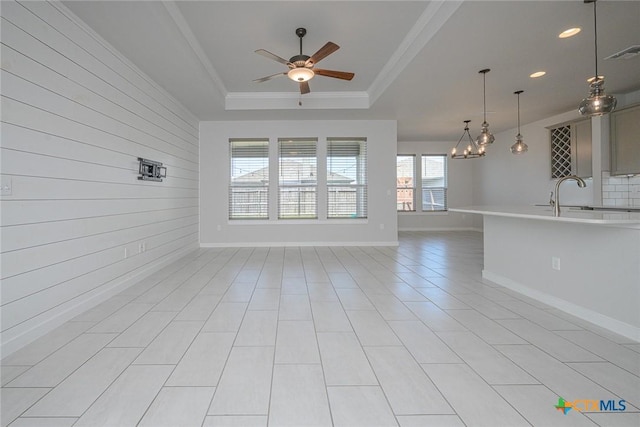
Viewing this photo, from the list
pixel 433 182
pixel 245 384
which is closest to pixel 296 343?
pixel 245 384

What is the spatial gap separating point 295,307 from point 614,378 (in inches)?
91.1

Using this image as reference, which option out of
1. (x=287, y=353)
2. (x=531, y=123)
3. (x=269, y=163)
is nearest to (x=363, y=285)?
(x=287, y=353)

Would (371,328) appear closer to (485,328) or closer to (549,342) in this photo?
(485,328)

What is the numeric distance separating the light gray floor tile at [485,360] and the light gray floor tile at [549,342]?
0.39 meters

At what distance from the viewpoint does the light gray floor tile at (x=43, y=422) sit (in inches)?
54.3

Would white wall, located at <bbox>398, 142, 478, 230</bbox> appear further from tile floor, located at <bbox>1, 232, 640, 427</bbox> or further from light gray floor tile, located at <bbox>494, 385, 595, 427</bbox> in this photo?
light gray floor tile, located at <bbox>494, 385, 595, 427</bbox>

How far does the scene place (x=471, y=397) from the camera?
1562mm

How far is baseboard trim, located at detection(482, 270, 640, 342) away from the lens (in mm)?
2248

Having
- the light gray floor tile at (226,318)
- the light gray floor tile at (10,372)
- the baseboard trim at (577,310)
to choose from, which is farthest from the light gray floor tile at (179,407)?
the baseboard trim at (577,310)

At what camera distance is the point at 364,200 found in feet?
22.5

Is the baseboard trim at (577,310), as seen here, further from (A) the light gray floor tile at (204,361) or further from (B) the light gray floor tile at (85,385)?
(B) the light gray floor tile at (85,385)

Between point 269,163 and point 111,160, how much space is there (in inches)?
144

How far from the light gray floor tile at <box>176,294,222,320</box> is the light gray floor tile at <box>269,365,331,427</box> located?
118cm

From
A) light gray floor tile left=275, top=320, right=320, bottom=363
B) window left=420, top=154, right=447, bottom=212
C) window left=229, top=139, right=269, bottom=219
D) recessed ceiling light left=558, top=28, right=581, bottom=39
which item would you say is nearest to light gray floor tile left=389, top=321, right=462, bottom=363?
light gray floor tile left=275, top=320, right=320, bottom=363
